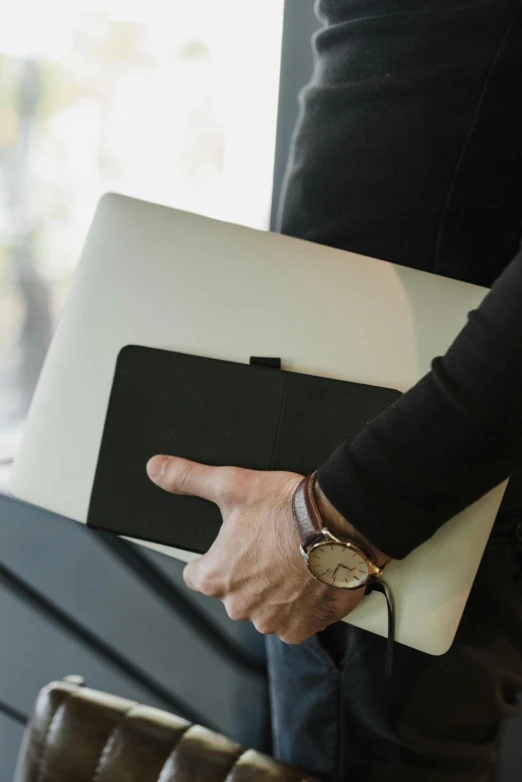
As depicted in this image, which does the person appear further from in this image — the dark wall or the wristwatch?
the dark wall

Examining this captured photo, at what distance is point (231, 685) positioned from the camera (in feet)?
3.91

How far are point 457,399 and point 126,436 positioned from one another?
0.96 feet

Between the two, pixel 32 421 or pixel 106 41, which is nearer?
pixel 32 421

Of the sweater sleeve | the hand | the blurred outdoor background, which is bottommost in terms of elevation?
the hand

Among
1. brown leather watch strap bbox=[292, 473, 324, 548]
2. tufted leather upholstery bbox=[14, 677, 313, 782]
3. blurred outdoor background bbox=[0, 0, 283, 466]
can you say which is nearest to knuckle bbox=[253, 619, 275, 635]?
brown leather watch strap bbox=[292, 473, 324, 548]

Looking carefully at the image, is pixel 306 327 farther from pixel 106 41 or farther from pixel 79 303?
pixel 106 41

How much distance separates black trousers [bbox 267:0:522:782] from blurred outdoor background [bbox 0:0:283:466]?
0.50 metres

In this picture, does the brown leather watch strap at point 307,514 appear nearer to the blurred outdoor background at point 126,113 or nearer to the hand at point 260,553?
the hand at point 260,553

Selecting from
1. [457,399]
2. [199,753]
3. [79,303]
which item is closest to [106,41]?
[79,303]

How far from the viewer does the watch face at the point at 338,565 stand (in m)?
0.49

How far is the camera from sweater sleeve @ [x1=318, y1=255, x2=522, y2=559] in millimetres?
418

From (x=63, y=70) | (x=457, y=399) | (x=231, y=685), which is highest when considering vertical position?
(x=63, y=70)

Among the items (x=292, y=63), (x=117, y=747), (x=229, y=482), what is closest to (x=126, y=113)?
(x=292, y=63)

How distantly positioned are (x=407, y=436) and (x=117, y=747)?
66cm
